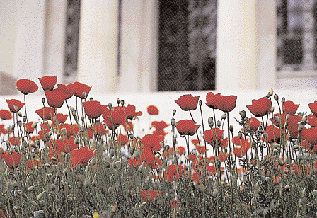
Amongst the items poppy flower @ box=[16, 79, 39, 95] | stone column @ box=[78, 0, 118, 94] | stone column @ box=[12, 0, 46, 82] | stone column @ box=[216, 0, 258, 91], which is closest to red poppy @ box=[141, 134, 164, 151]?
poppy flower @ box=[16, 79, 39, 95]

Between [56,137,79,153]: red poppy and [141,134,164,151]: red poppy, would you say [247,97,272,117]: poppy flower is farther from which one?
[56,137,79,153]: red poppy

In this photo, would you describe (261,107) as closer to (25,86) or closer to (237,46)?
(25,86)

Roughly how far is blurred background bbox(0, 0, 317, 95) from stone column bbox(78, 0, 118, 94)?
2.17m

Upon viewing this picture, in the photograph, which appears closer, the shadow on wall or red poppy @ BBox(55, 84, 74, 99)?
red poppy @ BBox(55, 84, 74, 99)

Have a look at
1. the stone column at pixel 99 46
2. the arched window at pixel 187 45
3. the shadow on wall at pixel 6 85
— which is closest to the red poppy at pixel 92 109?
the stone column at pixel 99 46

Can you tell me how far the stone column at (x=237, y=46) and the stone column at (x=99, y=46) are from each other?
115 inches

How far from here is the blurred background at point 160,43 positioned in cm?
1193

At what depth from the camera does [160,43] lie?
46.5 feet

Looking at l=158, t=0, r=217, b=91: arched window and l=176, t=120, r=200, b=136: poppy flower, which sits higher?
l=158, t=0, r=217, b=91: arched window

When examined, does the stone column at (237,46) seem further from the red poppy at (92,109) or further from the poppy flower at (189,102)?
the red poppy at (92,109)

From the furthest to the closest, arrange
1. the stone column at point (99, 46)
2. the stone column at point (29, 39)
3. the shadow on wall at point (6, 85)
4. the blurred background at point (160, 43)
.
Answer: the stone column at point (29, 39), the blurred background at point (160, 43), the shadow on wall at point (6, 85), the stone column at point (99, 46)

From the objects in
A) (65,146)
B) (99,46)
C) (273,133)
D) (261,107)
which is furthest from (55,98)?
(99,46)

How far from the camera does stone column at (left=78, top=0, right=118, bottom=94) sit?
8.80 metres

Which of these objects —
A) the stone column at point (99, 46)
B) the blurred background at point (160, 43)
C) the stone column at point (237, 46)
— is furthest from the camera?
the blurred background at point (160, 43)
